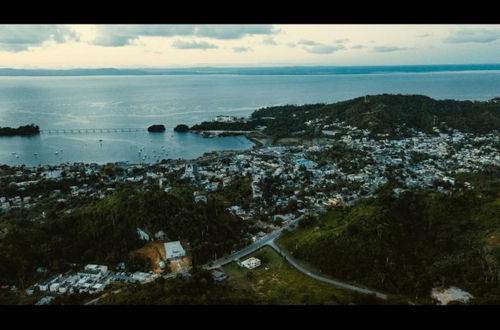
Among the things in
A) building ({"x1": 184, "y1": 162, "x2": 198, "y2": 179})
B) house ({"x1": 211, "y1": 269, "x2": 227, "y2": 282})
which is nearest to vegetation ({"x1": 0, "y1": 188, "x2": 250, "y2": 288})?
house ({"x1": 211, "y1": 269, "x2": 227, "y2": 282})

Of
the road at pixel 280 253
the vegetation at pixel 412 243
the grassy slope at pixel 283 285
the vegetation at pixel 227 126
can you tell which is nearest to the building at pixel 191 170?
the road at pixel 280 253

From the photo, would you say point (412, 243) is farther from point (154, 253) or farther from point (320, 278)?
point (154, 253)

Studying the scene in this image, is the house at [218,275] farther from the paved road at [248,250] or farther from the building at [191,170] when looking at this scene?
the building at [191,170]

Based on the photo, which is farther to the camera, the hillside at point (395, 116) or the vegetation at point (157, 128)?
the vegetation at point (157, 128)

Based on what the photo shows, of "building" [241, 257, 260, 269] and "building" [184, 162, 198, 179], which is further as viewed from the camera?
"building" [184, 162, 198, 179]

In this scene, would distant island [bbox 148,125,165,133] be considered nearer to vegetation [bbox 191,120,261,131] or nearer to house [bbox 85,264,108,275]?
vegetation [bbox 191,120,261,131]

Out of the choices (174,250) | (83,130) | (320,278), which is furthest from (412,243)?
(83,130)

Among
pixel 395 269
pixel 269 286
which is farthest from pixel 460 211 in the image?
pixel 269 286
